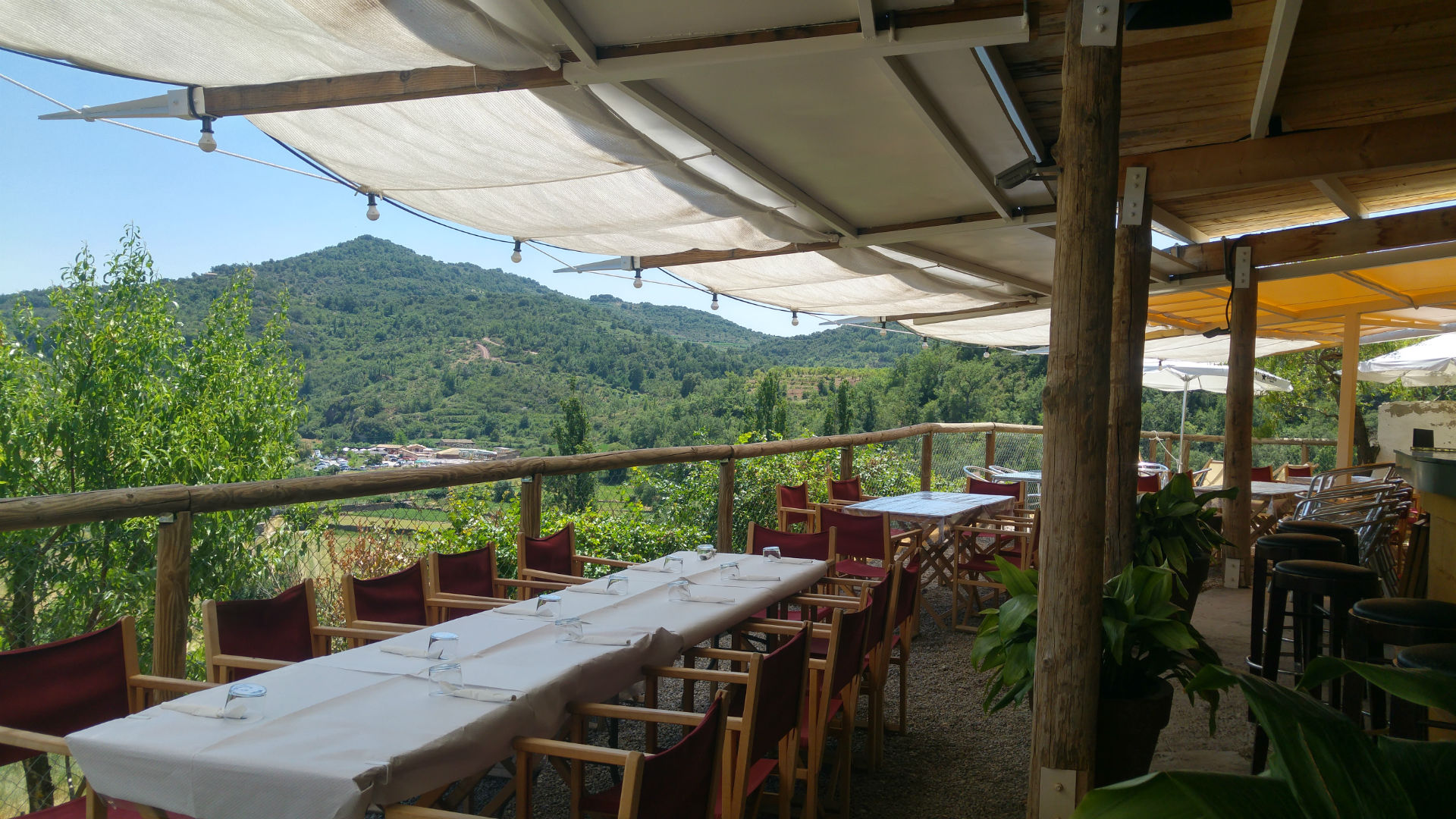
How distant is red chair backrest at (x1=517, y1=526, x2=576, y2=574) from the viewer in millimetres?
3949

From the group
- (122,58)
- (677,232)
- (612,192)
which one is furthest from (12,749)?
(677,232)

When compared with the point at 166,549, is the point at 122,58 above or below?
above

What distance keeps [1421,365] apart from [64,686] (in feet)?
39.9

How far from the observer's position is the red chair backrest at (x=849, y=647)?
2742 millimetres

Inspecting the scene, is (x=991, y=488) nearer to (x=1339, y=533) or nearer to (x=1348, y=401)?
(x=1339, y=533)

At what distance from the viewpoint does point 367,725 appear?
1.90 metres

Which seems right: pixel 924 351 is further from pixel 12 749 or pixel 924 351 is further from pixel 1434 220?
pixel 12 749

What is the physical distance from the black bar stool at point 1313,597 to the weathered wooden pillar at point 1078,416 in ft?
3.36

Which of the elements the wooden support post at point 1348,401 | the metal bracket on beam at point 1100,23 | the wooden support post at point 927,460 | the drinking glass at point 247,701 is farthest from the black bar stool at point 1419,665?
the wooden support post at point 1348,401

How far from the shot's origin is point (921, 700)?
438cm

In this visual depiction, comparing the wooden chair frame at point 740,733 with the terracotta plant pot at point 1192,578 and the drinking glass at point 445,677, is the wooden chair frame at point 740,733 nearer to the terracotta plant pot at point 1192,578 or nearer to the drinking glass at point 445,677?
the drinking glass at point 445,677

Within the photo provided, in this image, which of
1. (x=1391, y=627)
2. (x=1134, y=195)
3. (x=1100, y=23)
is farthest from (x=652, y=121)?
(x=1391, y=627)

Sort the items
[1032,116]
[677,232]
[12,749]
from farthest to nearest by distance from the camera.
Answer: [677,232] < [1032,116] < [12,749]

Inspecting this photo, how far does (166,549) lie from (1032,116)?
3856 millimetres
